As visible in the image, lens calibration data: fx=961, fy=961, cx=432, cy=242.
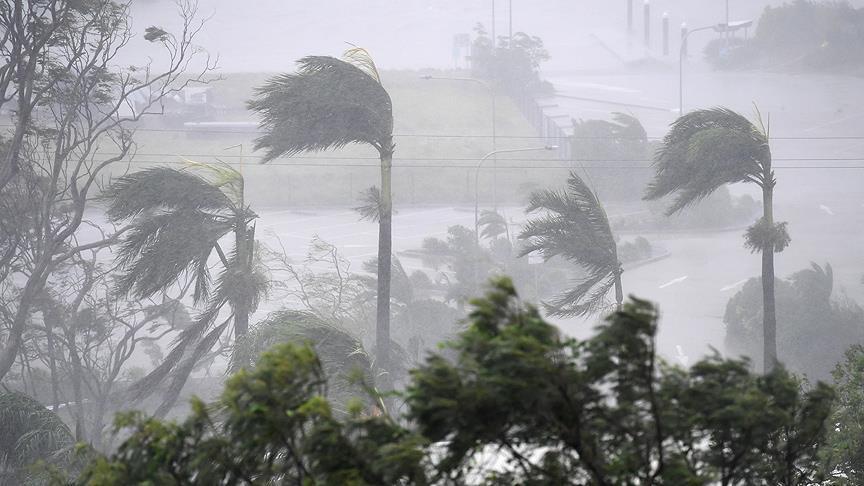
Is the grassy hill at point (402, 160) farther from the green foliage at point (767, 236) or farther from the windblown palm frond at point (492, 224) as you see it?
the green foliage at point (767, 236)

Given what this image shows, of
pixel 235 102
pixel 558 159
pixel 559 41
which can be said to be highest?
pixel 559 41

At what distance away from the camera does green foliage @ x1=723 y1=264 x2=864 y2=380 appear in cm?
2053

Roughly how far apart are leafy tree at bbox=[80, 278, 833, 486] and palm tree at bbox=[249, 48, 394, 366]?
31.5 feet

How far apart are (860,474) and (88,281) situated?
49.0 feet

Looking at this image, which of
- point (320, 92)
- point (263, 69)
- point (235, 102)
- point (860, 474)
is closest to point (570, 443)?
point (860, 474)

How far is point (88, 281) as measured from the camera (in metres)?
19.1

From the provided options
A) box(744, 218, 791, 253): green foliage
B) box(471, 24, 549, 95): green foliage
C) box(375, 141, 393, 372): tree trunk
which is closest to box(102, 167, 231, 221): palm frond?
box(375, 141, 393, 372): tree trunk

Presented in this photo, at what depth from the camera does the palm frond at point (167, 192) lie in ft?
46.4

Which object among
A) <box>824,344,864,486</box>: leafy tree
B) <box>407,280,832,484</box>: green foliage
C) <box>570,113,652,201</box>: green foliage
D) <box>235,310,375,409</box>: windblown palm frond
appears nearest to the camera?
<box>407,280,832,484</box>: green foliage

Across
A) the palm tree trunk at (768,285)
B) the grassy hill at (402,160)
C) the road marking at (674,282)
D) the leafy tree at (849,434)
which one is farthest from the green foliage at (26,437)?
the grassy hill at (402,160)

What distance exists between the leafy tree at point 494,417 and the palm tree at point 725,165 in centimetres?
946

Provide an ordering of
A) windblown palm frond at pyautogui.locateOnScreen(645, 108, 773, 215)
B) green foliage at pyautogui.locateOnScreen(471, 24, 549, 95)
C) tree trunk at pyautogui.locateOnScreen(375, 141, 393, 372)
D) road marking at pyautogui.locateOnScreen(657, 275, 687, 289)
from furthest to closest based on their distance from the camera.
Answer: green foliage at pyautogui.locateOnScreen(471, 24, 549, 95)
road marking at pyautogui.locateOnScreen(657, 275, 687, 289)
tree trunk at pyautogui.locateOnScreen(375, 141, 393, 372)
windblown palm frond at pyautogui.locateOnScreen(645, 108, 773, 215)

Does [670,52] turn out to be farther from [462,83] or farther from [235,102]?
[235,102]

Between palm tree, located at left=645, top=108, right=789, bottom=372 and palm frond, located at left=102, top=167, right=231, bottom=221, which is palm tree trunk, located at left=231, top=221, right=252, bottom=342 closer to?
palm frond, located at left=102, top=167, right=231, bottom=221
